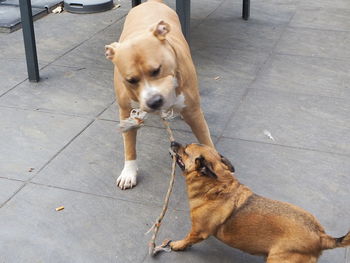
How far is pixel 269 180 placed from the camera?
4324mm

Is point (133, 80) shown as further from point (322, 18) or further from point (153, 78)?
point (322, 18)

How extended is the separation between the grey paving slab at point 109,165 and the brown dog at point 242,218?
2.56 ft

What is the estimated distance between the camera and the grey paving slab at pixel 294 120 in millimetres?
4883

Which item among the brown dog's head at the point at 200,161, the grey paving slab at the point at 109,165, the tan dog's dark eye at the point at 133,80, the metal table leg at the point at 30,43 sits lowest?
the grey paving slab at the point at 109,165

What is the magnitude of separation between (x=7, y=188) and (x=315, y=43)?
4.37 m

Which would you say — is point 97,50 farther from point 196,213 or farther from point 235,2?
point 196,213

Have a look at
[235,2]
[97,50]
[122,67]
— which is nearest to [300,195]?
[122,67]

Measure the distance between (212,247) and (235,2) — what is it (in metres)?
5.69

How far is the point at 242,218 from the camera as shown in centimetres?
323

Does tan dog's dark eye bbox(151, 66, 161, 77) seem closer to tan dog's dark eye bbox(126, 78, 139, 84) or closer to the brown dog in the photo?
tan dog's dark eye bbox(126, 78, 139, 84)

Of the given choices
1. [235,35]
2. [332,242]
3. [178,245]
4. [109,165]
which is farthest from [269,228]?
[235,35]

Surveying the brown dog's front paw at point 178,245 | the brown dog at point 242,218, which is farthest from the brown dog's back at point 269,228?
the brown dog's front paw at point 178,245

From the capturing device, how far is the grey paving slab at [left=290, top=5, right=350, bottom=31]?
759 cm

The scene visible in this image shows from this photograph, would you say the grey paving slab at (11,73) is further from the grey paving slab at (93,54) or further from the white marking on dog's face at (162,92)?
the white marking on dog's face at (162,92)
